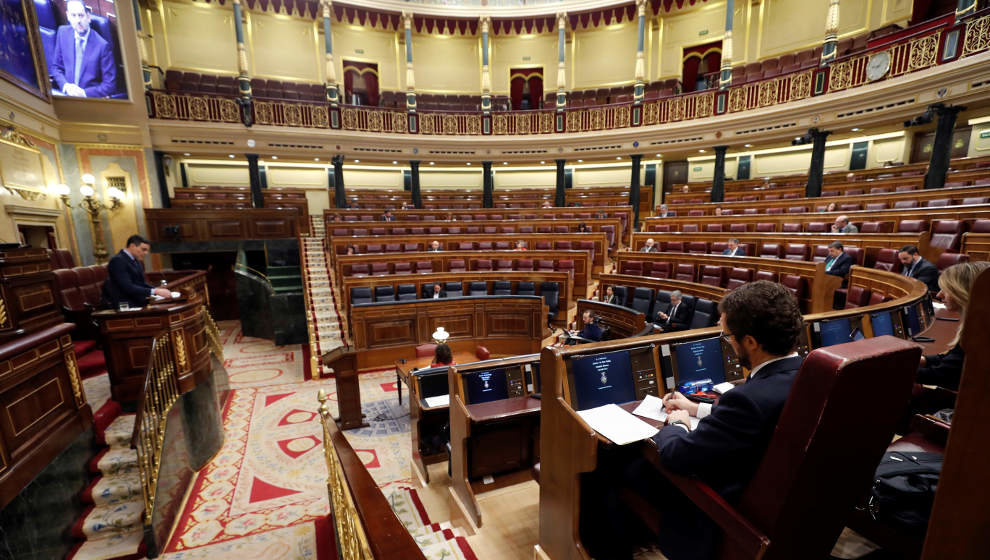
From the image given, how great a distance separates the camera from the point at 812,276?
430 cm

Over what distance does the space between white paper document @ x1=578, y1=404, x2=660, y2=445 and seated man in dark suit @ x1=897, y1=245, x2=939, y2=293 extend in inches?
150

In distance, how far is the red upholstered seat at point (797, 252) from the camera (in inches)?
203

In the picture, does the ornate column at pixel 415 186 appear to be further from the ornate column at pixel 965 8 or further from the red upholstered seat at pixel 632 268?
the ornate column at pixel 965 8

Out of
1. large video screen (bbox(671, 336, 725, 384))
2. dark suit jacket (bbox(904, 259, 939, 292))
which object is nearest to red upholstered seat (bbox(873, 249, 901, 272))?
dark suit jacket (bbox(904, 259, 939, 292))

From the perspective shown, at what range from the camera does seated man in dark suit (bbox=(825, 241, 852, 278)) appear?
175 inches

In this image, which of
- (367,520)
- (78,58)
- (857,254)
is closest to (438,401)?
(367,520)

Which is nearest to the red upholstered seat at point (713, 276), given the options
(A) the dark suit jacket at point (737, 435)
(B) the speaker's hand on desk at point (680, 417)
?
(B) the speaker's hand on desk at point (680, 417)

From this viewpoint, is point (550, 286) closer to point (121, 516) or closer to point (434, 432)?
point (434, 432)

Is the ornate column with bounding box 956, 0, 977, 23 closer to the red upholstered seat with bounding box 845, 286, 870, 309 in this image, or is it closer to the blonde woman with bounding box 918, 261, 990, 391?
the red upholstered seat with bounding box 845, 286, 870, 309

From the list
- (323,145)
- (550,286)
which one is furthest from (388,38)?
(550,286)

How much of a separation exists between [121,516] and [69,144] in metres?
8.61

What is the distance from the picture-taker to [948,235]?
13.9ft

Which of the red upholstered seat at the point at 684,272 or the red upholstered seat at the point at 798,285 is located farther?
the red upholstered seat at the point at 684,272

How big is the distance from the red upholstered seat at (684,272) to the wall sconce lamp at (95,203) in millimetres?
9900
